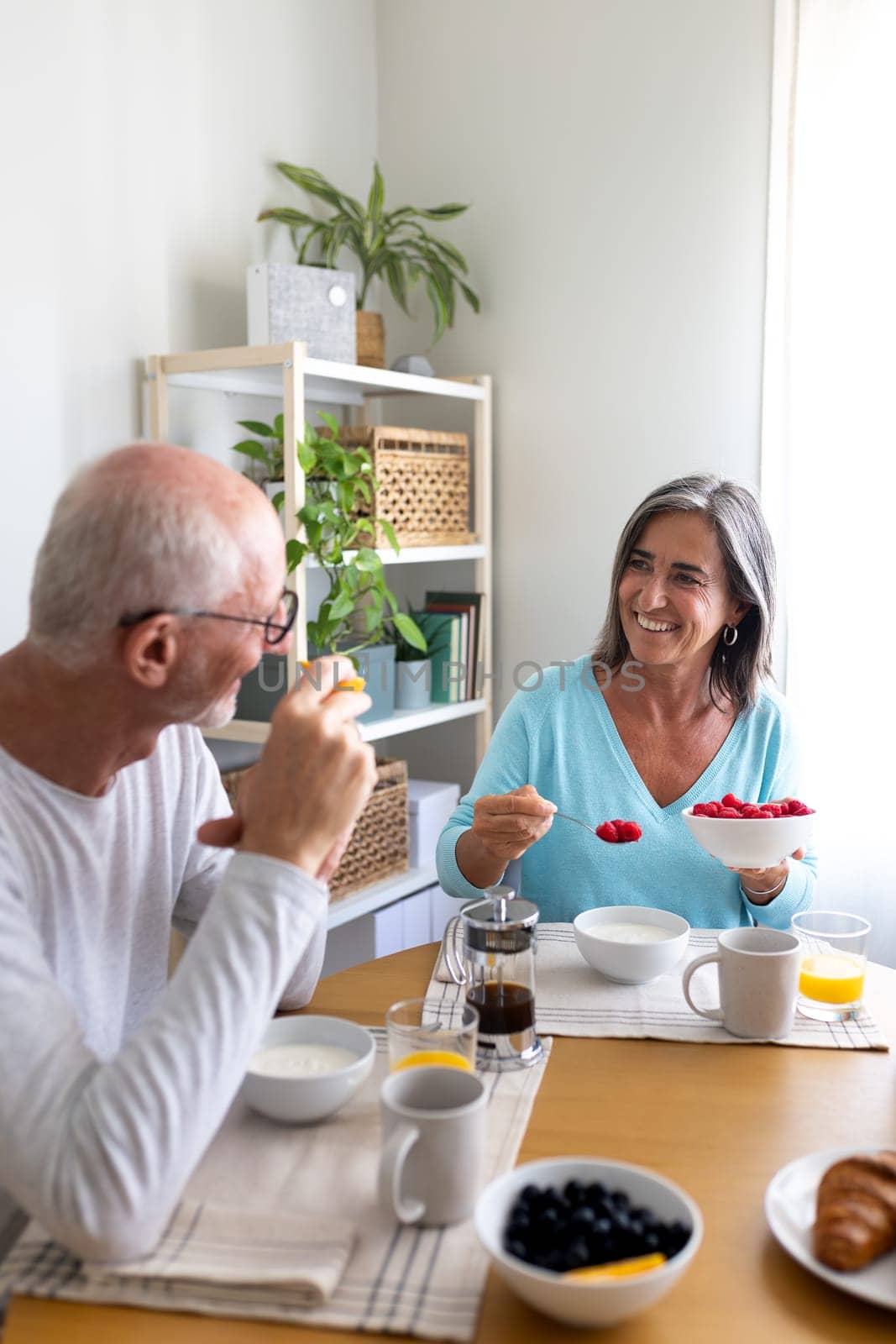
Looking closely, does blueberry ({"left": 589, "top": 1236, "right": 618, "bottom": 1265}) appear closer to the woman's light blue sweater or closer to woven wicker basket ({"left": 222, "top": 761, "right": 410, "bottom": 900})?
the woman's light blue sweater

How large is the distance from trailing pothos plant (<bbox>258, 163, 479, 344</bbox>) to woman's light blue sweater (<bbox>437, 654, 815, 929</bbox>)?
1401 millimetres

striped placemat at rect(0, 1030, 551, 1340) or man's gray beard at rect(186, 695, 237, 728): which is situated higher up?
man's gray beard at rect(186, 695, 237, 728)

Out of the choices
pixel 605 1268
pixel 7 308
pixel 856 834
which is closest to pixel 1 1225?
pixel 605 1268

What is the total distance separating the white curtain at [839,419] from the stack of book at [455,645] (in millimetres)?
773

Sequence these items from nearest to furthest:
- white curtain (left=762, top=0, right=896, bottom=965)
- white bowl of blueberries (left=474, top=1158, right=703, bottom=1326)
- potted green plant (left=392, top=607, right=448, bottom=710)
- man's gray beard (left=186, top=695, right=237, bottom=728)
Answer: white bowl of blueberries (left=474, top=1158, right=703, bottom=1326), man's gray beard (left=186, top=695, right=237, bottom=728), white curtain (left=762, top=0, right=896, bottom=965), potted green plant (left=392, top=607, right=448, bottom=710)

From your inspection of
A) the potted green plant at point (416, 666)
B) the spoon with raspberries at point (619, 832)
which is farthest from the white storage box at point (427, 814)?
the spoon with raspberries at point (619, 832)

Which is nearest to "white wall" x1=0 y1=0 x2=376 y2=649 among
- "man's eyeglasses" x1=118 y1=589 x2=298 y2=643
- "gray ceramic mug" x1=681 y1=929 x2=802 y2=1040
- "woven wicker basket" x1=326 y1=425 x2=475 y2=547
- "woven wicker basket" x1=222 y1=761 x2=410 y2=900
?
"woven wicker basket" x1=326 y1=425 x2=475 y2=547

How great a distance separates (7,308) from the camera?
2137mm

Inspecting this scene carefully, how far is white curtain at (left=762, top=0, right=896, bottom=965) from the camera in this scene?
2492mm

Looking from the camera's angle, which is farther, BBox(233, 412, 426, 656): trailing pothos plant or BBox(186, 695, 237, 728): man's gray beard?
BBox(233, 412, 426, 656): trailing pothos plant

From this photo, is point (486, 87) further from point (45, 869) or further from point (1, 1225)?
point (1, 1225)

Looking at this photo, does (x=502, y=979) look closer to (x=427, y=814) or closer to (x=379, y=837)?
(x=379, y=837)

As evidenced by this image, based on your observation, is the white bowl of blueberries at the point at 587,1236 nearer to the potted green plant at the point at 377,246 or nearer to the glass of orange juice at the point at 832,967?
the glass of orange juice at the point at 832,967

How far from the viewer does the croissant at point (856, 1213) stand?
2.81 feet
